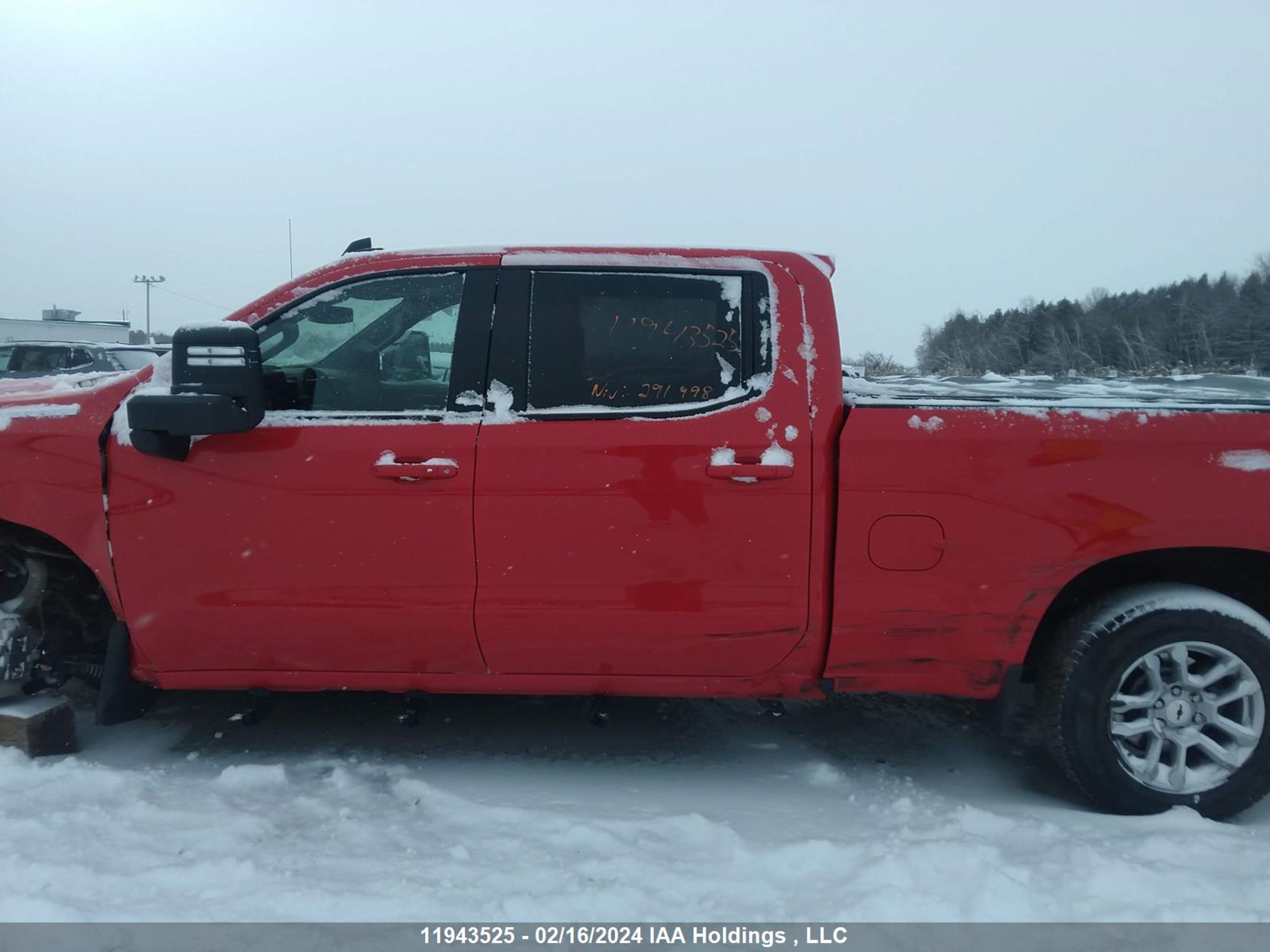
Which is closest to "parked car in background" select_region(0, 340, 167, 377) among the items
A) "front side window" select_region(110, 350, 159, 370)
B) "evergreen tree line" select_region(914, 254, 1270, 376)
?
"front side window" select_region(110, 350, 159, 370)

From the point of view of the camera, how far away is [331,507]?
9.18 ft

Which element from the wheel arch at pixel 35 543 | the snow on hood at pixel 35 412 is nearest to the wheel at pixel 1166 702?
the wheel arch at pixel 35 543


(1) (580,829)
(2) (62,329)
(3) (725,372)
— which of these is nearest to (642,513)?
(3) (725,372)

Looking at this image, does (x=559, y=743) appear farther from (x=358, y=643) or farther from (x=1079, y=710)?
(x=1079, y=710)

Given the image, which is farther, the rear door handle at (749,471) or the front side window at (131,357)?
the front side window at (131,357)

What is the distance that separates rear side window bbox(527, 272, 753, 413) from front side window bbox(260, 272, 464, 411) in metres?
0.34

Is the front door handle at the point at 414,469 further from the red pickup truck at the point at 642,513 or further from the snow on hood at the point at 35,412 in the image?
the snow on hood at the point at 35,412

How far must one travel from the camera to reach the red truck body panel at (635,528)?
2684 millimetres

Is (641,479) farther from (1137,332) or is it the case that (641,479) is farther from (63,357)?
(1137,332)

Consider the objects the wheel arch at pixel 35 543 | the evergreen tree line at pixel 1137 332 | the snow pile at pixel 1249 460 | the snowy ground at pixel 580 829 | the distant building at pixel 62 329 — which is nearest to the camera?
the snowy ground at pixel 580 829

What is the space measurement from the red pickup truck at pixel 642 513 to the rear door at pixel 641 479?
0.03ft

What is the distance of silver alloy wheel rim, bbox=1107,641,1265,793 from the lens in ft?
8.90
